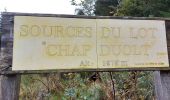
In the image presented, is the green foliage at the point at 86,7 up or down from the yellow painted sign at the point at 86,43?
up

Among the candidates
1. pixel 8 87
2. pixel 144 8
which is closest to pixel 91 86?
pixel 8 87

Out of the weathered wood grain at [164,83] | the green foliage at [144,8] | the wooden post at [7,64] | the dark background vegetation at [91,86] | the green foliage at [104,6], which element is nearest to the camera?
the wooden post at [7,64]

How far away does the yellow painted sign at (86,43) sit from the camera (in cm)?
343

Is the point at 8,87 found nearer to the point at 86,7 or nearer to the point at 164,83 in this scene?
the point at 164,83

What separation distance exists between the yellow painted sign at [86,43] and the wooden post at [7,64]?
2.2 inches

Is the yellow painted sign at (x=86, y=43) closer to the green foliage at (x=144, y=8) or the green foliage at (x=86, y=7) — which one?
the green foliage at (x=144, y=8)

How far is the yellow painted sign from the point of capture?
343 cm

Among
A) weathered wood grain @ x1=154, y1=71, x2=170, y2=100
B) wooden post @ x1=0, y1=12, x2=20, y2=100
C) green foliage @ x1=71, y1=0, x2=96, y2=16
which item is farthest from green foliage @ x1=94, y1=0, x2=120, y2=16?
wooden post @ x1=0, y1=12, x2=20, y2=100

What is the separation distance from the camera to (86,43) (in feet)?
11.7

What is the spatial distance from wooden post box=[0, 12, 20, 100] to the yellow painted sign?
0.06 m

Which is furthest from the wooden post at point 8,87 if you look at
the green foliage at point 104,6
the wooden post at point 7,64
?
the green foliage at point 104,6

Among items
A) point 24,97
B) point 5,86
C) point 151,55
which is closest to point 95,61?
point 151,55

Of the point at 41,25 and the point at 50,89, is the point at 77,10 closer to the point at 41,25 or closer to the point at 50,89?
the point at 50,89

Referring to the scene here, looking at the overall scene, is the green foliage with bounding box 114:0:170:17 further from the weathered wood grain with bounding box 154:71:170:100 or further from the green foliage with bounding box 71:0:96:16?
the weathered wood grain with bounding box 154:71:170:100
